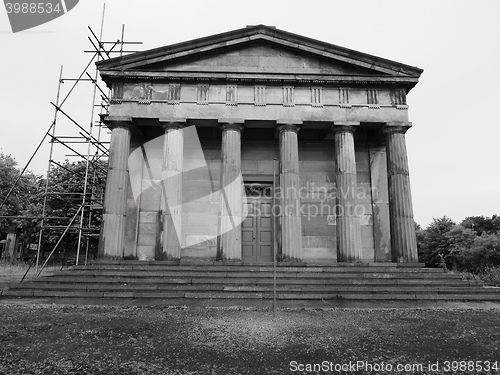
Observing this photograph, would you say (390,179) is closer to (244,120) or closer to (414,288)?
(414,288)

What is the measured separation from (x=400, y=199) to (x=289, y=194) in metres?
4.59

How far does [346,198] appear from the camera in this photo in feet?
47.1

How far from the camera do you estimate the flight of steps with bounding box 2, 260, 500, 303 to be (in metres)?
10.6

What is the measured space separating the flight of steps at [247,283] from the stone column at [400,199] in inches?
41.5

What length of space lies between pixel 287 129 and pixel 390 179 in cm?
484

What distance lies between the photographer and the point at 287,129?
15047 millimetres

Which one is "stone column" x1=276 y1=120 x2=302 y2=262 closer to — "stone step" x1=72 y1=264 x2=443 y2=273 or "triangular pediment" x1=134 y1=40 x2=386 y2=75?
Answer: "stone step" x1=72 y1=264 x2=443 y2=273

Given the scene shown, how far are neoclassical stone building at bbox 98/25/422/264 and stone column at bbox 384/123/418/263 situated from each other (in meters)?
0.04

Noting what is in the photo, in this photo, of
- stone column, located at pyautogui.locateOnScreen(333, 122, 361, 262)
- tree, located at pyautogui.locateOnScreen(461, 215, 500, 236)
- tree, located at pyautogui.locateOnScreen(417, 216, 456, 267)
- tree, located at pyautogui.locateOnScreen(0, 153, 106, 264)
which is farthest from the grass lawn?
tree, located at pyautogui.locateOnScreen(461, 215, 500, 236)

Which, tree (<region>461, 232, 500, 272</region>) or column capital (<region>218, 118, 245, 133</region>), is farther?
tree (<region>461, 232, 500, 272</region>)

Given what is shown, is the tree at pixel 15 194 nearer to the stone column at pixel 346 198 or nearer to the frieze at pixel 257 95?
the frieze at pixel 257 95

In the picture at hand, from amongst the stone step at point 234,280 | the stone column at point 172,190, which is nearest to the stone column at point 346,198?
the stone step at point 234,280

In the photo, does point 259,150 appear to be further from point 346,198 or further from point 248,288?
point 248,288

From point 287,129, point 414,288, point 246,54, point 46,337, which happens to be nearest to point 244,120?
point 287,129
